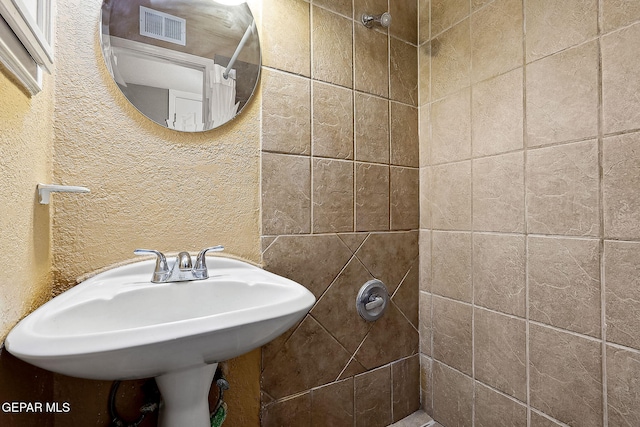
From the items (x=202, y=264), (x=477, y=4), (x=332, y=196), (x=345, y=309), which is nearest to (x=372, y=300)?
(x=345, y=309)

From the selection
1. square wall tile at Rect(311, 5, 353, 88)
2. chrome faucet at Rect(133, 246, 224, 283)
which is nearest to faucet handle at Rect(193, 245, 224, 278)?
chrome faucet at Rect(133, 246, 224, 283)

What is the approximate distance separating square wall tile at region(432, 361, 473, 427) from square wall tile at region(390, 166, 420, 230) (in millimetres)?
616

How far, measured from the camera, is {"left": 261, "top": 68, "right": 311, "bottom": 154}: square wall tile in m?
1.08

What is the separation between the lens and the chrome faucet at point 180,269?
0.85m

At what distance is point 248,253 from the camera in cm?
105

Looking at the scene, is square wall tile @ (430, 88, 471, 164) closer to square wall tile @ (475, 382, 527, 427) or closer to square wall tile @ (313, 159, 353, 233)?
square wall tile @ (313, 159, 353, 233)

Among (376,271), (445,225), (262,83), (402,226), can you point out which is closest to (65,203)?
(262,83)

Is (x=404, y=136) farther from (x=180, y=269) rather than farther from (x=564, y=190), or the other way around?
(x=180, y=269)

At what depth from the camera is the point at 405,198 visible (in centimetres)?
138

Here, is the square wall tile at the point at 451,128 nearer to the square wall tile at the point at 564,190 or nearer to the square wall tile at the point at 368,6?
the square wall tile at the point at 564,190

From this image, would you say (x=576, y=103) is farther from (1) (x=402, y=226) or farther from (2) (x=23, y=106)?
(2) (x=23, y=106)

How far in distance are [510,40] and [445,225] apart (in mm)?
701

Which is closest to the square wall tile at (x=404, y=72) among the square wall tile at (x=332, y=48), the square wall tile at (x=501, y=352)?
the square wall tile at (x=332, y=48)

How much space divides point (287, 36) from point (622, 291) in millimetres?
1281
